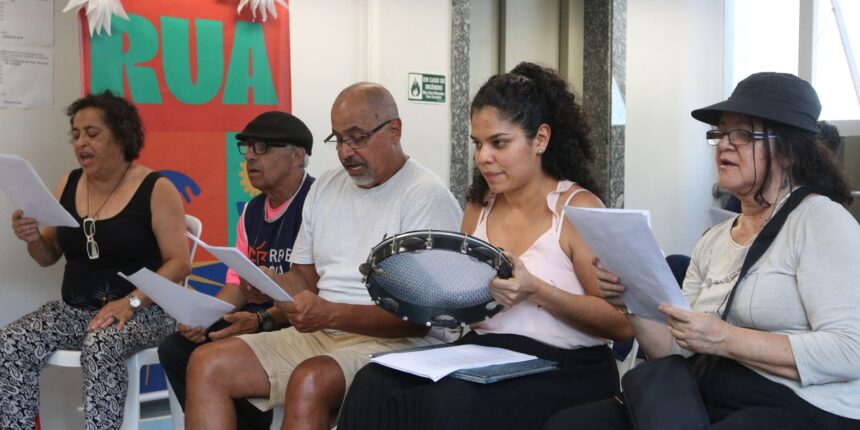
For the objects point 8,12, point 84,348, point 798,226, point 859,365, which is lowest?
point 84,348

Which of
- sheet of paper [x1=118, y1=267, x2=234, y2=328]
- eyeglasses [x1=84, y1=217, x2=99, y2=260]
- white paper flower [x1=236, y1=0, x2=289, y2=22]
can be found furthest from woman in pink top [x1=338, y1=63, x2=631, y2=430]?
white paper flower [x1=236, y1=0, x2=289, y2=22]

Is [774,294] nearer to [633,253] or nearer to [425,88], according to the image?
[633,253]

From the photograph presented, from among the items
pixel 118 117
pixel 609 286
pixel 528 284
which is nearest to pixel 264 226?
pixel 118 117

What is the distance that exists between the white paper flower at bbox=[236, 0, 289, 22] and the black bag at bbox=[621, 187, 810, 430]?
9.87ft

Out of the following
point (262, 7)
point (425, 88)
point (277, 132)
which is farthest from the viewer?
point (425, 88)

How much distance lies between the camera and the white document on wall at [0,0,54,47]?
3.92 metres

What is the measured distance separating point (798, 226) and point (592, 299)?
54 centimetres

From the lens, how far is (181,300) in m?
2.67

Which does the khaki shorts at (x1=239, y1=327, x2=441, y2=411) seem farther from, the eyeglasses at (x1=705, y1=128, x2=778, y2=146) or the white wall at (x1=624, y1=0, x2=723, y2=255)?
the white wall at (x1=624, y1=0, x2=723, y2=255)

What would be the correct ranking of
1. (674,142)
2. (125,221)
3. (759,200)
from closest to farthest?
1. (759,200)
2. (125,221)
3. (674,142)

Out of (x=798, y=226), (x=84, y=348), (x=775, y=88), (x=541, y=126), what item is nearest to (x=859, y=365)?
(x=798, y=226)

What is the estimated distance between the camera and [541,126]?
2.43m

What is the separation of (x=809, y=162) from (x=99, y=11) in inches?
123

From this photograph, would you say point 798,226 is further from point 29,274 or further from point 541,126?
point 29,274
